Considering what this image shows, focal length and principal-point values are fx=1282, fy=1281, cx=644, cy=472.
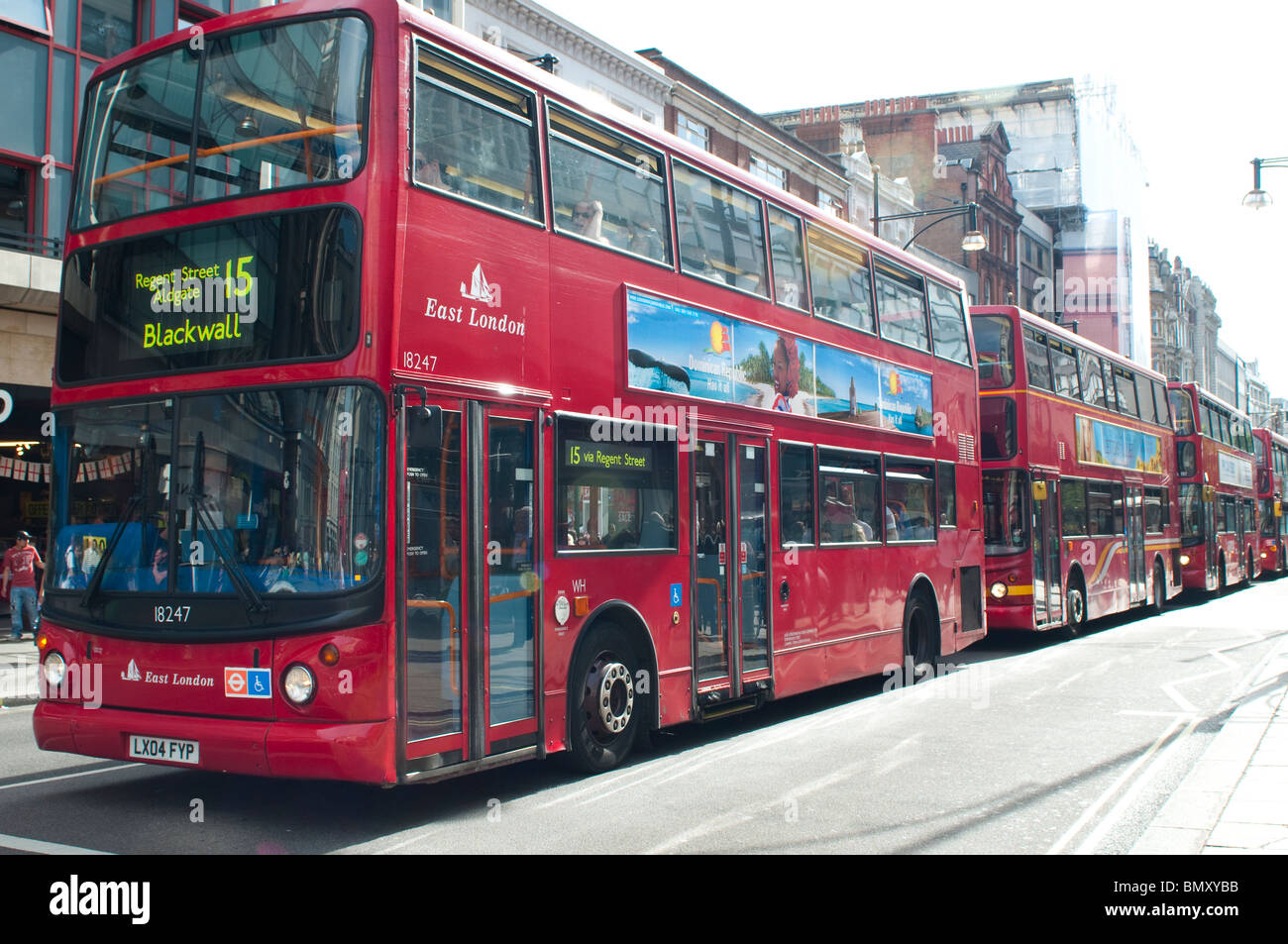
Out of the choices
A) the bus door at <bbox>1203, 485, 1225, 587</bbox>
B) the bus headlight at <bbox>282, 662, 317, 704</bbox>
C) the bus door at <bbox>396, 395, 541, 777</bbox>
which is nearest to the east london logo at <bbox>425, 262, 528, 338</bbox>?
the bus door at <bbox>396, 395, 541, 777</bbox>

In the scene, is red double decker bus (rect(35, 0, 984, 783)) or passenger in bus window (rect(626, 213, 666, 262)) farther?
passenger in bus window (rect(626, 213, 666, 262))

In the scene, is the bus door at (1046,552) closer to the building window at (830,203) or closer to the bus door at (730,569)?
the bus door at (730,569)

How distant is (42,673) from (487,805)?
282 cm

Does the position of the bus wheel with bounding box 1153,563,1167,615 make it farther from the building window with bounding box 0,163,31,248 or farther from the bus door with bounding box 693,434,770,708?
the building window with bounding box 0,163,31,248

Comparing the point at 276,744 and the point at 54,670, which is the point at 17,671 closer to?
the point at 54,670

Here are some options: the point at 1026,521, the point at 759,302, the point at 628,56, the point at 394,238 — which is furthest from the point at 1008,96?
the point at 394,238

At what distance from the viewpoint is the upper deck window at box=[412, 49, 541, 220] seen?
760cm

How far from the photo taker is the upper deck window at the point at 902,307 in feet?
45.0

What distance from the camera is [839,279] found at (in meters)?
12.8

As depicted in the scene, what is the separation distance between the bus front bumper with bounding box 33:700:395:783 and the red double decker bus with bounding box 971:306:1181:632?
44.6ft

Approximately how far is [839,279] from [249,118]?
6813mm

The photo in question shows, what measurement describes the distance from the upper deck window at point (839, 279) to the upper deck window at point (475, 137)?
440cm

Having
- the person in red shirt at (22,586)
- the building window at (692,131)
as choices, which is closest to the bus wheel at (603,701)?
the person in red shirt at (22,586)

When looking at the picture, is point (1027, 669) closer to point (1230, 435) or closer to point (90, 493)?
point (90, 493)
